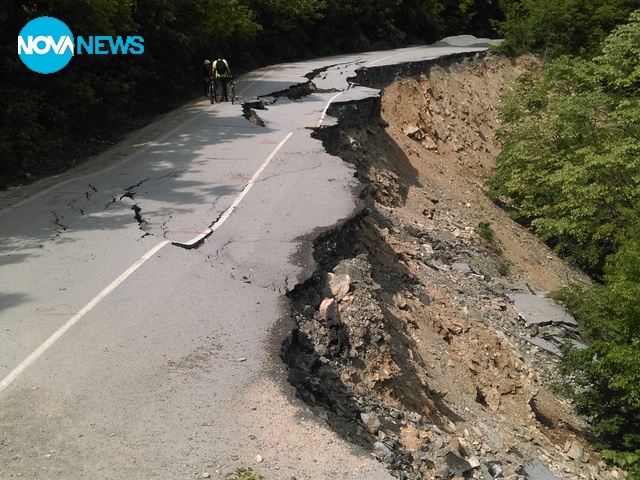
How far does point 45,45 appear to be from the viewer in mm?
15125

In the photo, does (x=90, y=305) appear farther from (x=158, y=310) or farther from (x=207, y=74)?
(x=207, y=74)

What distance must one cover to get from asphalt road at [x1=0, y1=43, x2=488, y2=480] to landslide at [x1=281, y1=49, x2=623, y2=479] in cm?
55

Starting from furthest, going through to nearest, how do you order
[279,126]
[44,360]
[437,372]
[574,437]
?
[279,126] < [574,437] < [437,372] < [44,360]

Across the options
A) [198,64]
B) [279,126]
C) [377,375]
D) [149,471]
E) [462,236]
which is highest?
[198,64]

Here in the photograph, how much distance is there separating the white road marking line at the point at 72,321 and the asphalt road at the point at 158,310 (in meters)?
0.02

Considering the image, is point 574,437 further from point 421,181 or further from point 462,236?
point 421,181

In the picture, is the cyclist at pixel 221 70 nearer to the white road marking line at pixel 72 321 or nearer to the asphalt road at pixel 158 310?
the asphalt road at pixel 158 310

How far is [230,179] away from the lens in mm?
13453

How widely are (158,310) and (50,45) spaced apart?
1012 cm

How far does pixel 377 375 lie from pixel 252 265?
241 centimetres

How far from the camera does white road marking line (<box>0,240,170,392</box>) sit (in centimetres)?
→ 643

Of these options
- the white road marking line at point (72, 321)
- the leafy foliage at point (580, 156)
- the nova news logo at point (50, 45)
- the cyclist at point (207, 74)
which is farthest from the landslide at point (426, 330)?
the nova news logo at point (50, 45)

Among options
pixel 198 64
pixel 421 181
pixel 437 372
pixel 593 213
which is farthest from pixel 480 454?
pixel 198 64

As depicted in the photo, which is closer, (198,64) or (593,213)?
(593,213)
